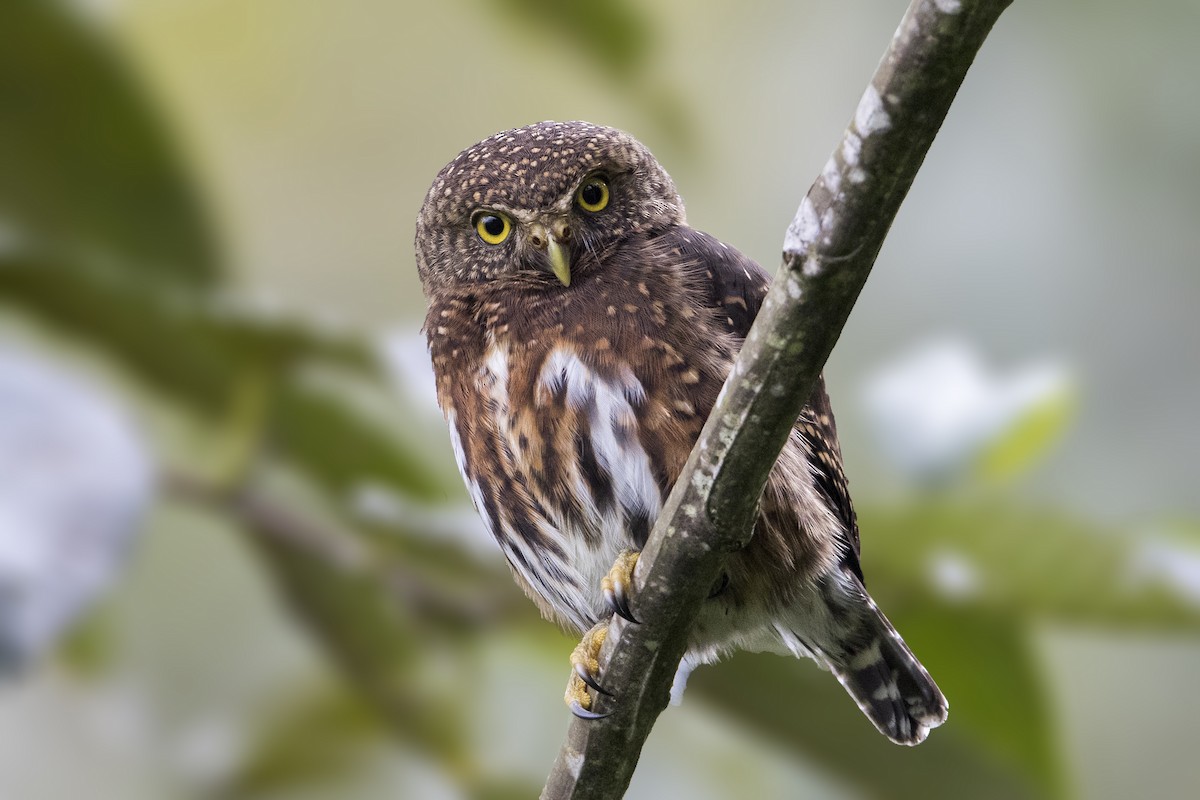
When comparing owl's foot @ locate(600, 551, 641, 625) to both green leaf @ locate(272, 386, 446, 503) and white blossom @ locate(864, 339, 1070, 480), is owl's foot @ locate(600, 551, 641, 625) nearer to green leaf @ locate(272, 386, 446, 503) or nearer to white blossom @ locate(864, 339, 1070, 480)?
white blossom @ locate(864, 339, 1070, 480)

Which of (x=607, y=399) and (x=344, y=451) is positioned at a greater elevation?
(x=344, y=451)

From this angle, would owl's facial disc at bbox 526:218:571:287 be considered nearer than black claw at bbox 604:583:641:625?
No

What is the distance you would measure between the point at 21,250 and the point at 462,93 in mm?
2028

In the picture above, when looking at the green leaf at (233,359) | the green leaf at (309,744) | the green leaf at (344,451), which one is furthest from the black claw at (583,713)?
the green leaf at (309,744)

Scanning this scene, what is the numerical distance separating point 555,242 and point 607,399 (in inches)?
13.6

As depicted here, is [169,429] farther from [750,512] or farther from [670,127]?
[750,512]

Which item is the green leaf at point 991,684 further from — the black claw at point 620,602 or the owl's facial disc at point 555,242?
the black claw at point 620,602

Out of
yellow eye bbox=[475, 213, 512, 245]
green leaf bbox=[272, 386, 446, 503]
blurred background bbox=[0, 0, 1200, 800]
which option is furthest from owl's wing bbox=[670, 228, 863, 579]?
green leaf bbox=[272, 386, 446, 503]

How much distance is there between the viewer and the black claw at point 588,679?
180 centimetres

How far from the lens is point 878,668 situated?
2.37 metres

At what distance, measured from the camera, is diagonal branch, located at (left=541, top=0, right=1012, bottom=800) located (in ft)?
4.22

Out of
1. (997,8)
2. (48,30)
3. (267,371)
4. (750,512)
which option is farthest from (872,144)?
(48,30)

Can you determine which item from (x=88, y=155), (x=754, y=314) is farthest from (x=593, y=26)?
(x=754, y=314)

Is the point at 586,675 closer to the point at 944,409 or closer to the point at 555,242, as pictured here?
the point at 555,242
